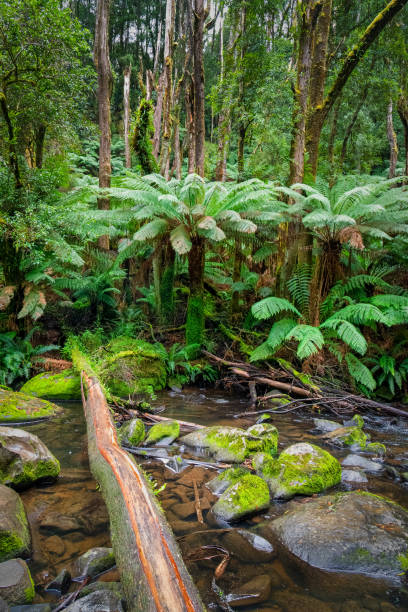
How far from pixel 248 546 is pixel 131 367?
3.65 meters

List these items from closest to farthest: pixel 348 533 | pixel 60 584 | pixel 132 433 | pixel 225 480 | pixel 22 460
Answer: pixel 60 584 → pixel 348 533 → pixel 22 460 → pixel 225 480 → pixel 132 433

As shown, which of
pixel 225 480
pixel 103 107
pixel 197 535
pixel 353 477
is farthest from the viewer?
pixel 103 107

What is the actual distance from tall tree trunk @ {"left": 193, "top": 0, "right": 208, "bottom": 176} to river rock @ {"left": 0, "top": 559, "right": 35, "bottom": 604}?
7.08m

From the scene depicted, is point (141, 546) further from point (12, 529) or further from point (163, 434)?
point (163, 434)

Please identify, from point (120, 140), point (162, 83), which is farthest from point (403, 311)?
point (120, 140)

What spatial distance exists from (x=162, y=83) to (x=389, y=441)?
12.8m

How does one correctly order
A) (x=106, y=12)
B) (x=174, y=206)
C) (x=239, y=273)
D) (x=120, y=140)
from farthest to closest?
(x=120, y=140), (x=106, y=12), (x=239, y=273), (x=174, y=206)

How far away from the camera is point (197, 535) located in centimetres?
238

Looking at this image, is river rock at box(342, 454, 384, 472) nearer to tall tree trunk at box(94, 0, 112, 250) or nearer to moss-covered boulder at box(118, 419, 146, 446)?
moss-covered boulder at box(118, 419, 146, 446)

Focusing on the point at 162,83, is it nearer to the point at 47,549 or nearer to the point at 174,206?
the point at 174,206

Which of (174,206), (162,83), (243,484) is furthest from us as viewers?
(162,83)

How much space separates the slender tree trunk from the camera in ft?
20.8

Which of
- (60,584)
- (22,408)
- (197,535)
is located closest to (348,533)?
(197,535)

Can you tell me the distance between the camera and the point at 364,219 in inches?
233
